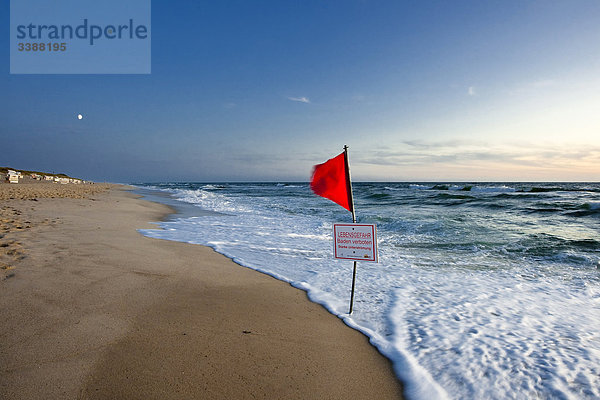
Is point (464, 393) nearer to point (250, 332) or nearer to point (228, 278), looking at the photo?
point (250, 332)

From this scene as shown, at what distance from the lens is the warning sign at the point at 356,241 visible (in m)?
4.00

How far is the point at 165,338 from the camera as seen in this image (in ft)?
10.4

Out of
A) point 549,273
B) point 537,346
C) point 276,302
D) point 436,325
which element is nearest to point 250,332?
point 276,302

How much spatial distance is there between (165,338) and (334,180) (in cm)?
270

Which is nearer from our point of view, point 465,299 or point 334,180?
point 334,180

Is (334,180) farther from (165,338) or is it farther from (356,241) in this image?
(165,338)

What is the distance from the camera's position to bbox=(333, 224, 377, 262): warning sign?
400 cm

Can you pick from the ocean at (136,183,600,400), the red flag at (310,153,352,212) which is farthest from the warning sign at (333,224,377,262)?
the ocean at (136,183,600,400)

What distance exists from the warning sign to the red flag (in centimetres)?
31

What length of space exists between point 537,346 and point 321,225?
9.94 meters

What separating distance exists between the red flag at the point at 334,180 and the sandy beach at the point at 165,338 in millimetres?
1632

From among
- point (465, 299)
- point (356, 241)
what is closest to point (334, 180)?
point (356, 241)

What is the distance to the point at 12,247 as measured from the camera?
582 cm

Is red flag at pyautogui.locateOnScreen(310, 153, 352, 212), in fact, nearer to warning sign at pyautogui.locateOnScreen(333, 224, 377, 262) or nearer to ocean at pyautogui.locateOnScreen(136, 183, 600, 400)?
warning sign at pyautogui.locateOnScreen(333, 224, 377, 262)
